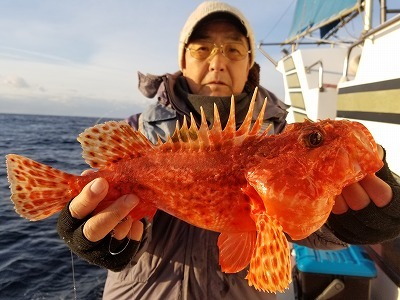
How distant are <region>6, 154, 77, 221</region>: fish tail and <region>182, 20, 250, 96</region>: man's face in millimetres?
1830

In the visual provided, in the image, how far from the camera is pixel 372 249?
5.28 meters

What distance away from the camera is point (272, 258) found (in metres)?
1.91

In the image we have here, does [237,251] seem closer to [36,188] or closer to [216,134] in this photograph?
[216,134]

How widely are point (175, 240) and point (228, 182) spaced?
1.31m

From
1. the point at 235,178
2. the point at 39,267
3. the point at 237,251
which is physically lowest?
the point at 39,267

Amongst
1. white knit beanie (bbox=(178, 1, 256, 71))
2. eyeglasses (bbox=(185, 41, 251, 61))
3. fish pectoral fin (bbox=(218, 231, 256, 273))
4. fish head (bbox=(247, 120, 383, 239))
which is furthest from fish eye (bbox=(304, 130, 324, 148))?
white knit beanie (bbox=(178, 1, 256, 71))

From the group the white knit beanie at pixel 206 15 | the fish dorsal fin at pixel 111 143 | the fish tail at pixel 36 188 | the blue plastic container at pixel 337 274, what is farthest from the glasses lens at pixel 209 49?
the blue plastic container at pixel 337 274

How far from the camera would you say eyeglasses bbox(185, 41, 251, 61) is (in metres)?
3.55

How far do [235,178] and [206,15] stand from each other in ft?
6.92

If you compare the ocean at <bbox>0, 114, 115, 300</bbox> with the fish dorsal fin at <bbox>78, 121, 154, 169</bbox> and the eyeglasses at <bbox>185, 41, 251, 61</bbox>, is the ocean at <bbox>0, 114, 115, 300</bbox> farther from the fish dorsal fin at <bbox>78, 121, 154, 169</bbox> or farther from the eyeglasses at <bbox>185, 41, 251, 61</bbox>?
the eyeglasses at <bbox>185, 41, 251, 61</bbox>

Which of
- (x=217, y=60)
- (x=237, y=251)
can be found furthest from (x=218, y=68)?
(x=237, y=251)

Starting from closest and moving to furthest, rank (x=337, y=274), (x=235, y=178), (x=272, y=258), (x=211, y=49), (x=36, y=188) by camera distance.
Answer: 1. (x=272, y=258)
2. (x=235, y=178)
3. (x=36, y=188)
4. (x=211, y=49)
5. (x=337, y=274)

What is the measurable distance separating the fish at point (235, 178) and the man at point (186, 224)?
204mm

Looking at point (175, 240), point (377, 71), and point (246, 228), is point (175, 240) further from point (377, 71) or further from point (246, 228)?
point (377, 71)
